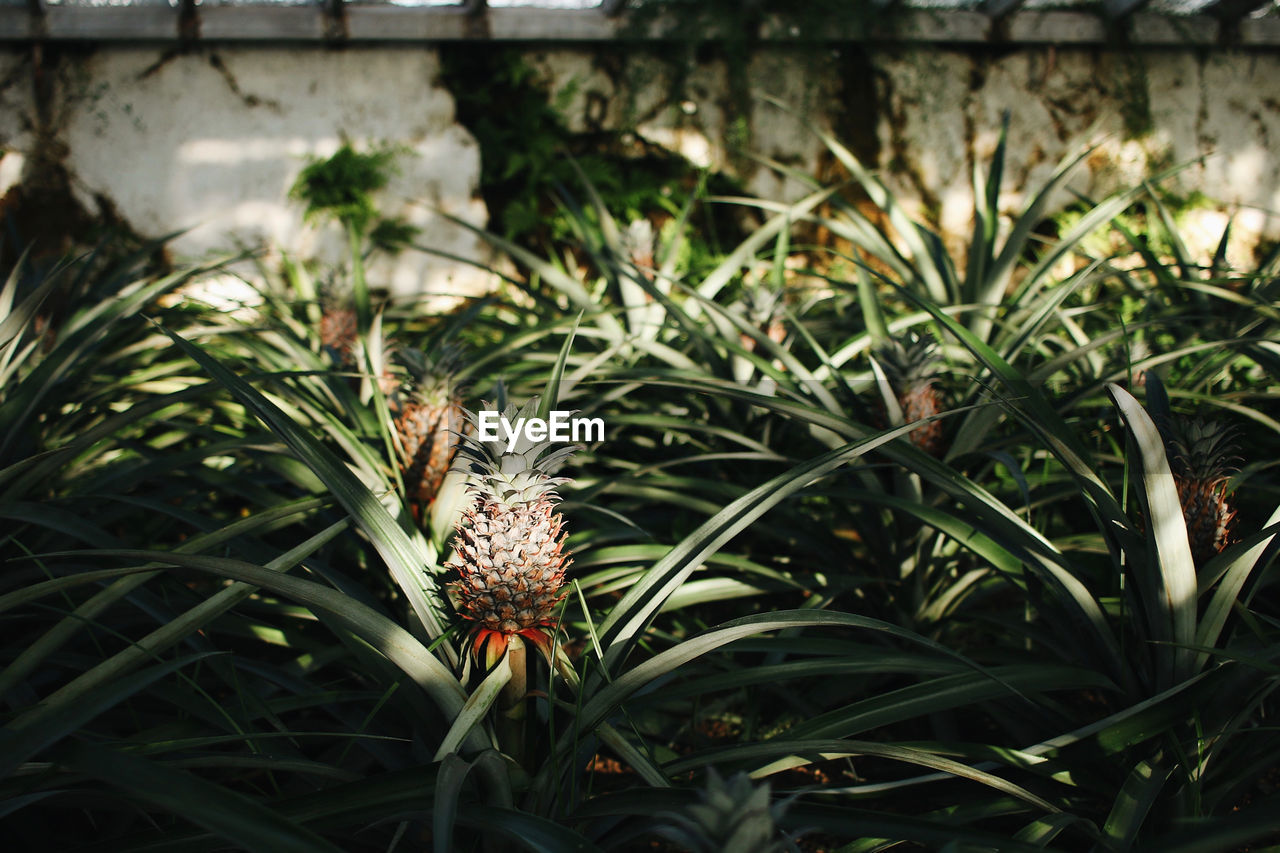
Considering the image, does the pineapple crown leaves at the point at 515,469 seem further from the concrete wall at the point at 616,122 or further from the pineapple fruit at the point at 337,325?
the concrete wall at the point at 616,122

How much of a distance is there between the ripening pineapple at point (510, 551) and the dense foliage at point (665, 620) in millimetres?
26

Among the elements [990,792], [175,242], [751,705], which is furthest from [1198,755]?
[175,242]

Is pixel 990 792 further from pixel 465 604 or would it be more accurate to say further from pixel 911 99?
pixel 911 99

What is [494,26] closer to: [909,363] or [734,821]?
[909,363]

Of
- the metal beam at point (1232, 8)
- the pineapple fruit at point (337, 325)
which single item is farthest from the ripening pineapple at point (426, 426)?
the metal beam at point (1232, 8)

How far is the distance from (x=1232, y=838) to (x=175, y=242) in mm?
3936

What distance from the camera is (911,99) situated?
375 centimetres

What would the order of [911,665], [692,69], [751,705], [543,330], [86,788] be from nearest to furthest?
[86,788] < [911,665] < [751,705] < [543,330] < [692,69]

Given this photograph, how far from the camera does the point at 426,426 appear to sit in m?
1.34

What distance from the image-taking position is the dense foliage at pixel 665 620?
780mm

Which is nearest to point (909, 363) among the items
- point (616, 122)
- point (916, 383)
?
point (916, 383)

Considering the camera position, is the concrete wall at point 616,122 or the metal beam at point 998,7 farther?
the metal beam at point 998,7

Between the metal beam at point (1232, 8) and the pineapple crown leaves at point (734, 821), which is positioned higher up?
the metal beam at point (1232, 8)

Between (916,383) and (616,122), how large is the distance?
8.90 ft
